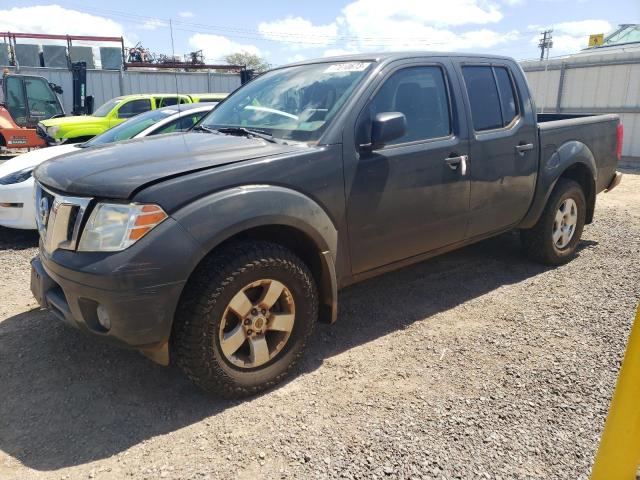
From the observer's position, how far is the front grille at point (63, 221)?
2.55 meters

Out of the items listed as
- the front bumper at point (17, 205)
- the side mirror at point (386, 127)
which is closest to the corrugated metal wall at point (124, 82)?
the front bumper at point (17, 205)

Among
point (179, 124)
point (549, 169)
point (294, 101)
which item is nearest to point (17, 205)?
point (179, 124)

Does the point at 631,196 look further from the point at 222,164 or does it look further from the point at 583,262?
the point at 222,164

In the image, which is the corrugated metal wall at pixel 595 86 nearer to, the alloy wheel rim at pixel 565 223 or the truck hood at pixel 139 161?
the alloy wheel rim at pixel 565 223

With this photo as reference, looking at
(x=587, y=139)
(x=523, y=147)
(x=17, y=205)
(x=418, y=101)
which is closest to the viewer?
(x=418, y=101)

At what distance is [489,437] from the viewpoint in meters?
2.55

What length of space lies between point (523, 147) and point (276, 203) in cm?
251

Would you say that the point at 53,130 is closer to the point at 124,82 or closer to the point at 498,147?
the point at 498,147

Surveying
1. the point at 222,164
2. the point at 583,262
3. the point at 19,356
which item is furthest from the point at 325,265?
the point at 583,262

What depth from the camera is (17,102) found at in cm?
1470

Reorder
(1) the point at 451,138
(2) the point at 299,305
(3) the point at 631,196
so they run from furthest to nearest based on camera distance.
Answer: (3) the point at 631,196 → (1) the point at 451,138 → (2) the point at 299,305

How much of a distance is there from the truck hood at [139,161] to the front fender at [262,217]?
0.70 ft

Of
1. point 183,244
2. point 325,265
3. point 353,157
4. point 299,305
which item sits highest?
point 353,157

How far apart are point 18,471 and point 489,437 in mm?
2237
